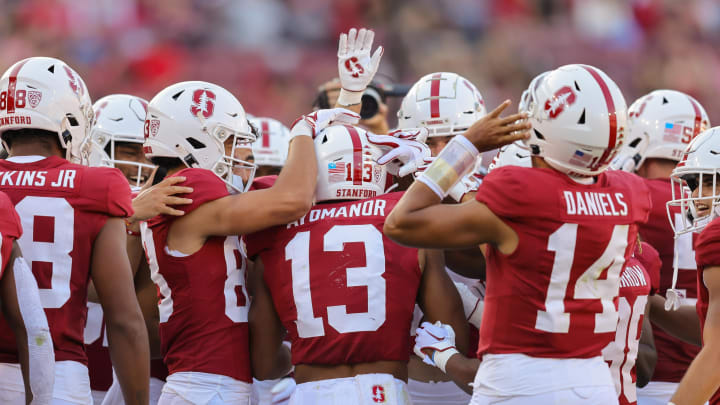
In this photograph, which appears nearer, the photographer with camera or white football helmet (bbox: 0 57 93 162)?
white football helmet (bbox: 0 57 93 162)

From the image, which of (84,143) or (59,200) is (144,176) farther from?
(59,200)

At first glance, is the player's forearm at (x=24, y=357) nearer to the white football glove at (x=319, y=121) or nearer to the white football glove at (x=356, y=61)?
the white football glove at (x=319, y=121)

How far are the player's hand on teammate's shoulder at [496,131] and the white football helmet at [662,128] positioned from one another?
2497 mm

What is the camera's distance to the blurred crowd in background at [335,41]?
1088 centimetres

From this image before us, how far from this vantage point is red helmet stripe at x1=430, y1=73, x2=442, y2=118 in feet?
17.6

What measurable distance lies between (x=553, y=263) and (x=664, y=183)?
2.39 m

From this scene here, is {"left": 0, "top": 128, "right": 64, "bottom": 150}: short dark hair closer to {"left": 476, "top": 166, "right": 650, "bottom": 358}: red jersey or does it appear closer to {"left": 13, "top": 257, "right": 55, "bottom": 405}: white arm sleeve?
{"left": 13, "top": 257, "right": 55, "bottom": 405}: white arm sleeve

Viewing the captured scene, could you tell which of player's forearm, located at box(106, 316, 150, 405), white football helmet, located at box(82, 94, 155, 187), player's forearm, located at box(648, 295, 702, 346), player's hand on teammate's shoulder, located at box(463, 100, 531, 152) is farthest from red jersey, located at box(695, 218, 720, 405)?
white football helmet, located at box(82, 94, 155, 187)

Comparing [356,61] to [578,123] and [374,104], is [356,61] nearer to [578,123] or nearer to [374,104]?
[578,123]

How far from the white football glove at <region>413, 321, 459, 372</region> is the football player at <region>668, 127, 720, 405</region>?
0.88 m

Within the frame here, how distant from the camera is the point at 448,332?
3879 millimetres

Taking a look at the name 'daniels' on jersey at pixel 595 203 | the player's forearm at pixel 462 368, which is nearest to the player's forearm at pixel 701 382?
the name 'daniels' on jersey at pixel 595 203

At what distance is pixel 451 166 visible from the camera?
342 cm

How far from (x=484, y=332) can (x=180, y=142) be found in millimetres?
1657
